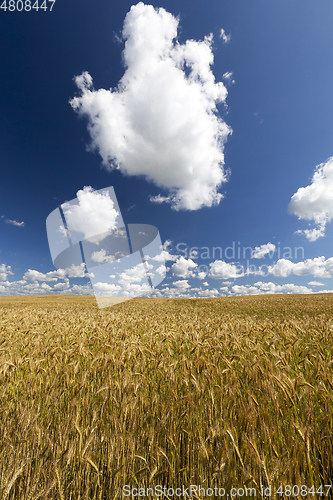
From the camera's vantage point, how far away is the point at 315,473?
5.22 feet

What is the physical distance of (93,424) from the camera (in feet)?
6.72

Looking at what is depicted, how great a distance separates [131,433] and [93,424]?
542 millimetres

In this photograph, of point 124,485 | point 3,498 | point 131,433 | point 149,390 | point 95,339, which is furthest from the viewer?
point 95,339

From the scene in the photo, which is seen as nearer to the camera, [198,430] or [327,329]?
[198,430]

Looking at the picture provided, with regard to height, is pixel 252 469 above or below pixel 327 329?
below

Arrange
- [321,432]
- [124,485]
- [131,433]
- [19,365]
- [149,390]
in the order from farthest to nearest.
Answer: [19,365] → [149,390] → [321,432] → [131,433] → [124,485]

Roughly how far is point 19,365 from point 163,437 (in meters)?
2.54

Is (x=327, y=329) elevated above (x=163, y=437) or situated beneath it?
elevated above

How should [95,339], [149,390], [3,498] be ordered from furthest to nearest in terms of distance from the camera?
[95,339], [149,390], [3,498]

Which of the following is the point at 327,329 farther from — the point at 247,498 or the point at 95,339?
the point at 95,339

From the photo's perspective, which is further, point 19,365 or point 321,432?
point 19,365

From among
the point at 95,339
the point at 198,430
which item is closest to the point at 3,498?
the point at 198,430

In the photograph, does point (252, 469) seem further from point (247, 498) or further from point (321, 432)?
point (321, 432)

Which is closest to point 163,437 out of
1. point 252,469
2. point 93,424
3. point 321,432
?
point 93,424
